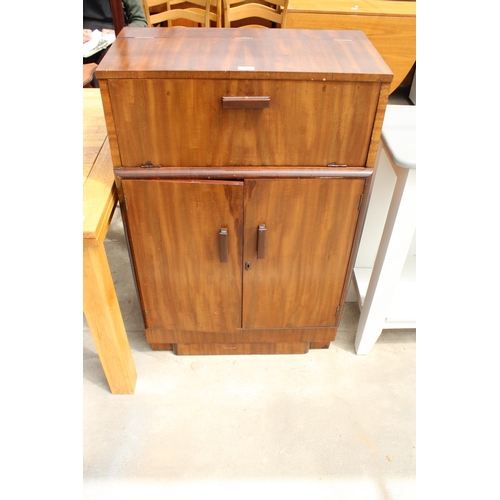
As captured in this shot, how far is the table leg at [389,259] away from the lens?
118 centimetres

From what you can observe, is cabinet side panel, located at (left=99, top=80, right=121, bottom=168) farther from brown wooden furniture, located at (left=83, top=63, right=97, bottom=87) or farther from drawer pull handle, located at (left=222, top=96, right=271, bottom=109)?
brown wooden furniture, located at (left=83, top=63, right=97, bottom=87)

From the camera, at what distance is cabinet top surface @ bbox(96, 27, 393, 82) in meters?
0.94

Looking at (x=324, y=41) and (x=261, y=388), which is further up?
(x=324, y=41)

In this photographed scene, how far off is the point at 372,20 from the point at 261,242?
6.58ft

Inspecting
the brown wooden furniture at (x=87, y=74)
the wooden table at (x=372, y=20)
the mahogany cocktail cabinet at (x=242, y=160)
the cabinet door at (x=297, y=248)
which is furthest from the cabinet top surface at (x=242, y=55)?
the wooden table at (x=372, y=20)

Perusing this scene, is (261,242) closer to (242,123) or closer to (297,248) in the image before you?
(297,248)

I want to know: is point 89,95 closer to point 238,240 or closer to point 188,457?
point 238,240

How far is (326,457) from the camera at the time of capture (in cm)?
A: 132

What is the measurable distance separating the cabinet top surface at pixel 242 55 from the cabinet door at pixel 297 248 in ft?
0.89

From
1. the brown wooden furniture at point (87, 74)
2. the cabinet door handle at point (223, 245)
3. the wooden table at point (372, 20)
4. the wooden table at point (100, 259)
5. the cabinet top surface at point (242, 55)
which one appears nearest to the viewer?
the cabinet top surface at point (242, 55)

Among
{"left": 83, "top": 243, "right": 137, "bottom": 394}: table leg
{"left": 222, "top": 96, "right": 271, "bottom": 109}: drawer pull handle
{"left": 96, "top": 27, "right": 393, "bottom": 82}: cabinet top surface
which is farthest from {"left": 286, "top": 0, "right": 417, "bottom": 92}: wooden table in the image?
Result: {"left": 83, "top": 243, "right": 137, "bottom": 394}: table leg

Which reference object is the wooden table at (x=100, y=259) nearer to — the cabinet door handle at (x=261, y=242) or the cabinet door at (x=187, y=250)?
the cabinet door at (x=187, y=250)
